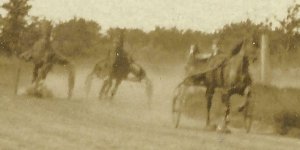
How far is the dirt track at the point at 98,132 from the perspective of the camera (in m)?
13.1

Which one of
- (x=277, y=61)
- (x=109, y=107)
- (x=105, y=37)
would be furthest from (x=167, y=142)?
(x=105, y=37)

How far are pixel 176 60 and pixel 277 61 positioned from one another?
2144 centimetres

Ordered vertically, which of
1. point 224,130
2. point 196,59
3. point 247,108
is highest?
point 196,59

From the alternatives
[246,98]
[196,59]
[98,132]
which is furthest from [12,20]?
[98,132]

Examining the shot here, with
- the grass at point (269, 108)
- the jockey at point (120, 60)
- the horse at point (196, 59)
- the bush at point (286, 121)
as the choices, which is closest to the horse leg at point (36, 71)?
the jockey at point (120, 60)

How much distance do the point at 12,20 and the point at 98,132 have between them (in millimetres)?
43096

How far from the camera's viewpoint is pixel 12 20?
5725 cm

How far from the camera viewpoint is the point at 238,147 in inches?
605

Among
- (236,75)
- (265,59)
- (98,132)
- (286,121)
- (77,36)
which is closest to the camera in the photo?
(98,132)

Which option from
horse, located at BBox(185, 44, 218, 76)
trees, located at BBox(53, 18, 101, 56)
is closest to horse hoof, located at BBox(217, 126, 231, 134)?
horse, located at BBox(185, 44, 218, 76)

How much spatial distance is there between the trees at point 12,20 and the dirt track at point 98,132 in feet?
96.5

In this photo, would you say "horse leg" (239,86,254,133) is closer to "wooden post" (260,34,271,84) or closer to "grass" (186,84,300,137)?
"grass" (186,84,300,137)

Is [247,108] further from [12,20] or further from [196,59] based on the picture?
[12,20]

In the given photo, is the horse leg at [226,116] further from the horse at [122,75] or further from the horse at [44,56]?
the horse at [44,56]
